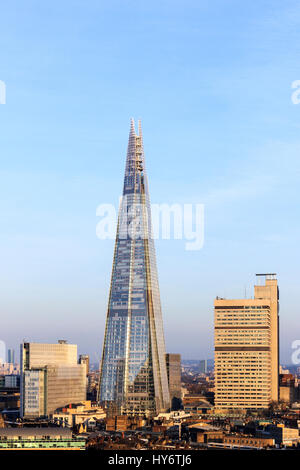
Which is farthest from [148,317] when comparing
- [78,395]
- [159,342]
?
[78,395]

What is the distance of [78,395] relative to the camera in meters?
120

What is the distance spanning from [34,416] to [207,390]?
52.9m

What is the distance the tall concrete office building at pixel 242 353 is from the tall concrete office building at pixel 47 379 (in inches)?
616

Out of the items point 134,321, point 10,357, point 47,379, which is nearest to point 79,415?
point 47,379

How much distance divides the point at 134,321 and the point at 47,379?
41.3 ft

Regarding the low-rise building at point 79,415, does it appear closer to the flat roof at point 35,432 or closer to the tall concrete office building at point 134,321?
the tall concrete office building at point 134,321

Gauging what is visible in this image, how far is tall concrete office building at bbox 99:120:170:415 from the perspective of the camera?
4601 inches

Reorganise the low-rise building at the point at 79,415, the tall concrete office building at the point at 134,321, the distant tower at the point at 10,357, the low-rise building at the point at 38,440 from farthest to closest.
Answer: the distant tower at the point at 10,357 → the tall concrete office building at the point at 134,321 → the low-rise building at the point at 79,415 → the low-rise building at the point at 38,440

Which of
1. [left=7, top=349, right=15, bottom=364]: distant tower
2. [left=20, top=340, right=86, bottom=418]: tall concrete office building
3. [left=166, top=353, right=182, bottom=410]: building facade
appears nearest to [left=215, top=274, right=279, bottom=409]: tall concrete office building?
[left=166, top=353, right=182, bottom=410]: building facade

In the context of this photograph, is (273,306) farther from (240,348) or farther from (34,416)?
(34,416)

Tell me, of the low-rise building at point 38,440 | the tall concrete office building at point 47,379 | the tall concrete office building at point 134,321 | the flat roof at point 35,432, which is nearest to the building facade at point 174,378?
the tall concrete office building at point 134,321

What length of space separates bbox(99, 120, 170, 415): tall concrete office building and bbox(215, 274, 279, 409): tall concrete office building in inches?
Result: 322

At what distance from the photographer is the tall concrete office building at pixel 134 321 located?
11688cm

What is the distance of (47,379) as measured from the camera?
4328 inches
